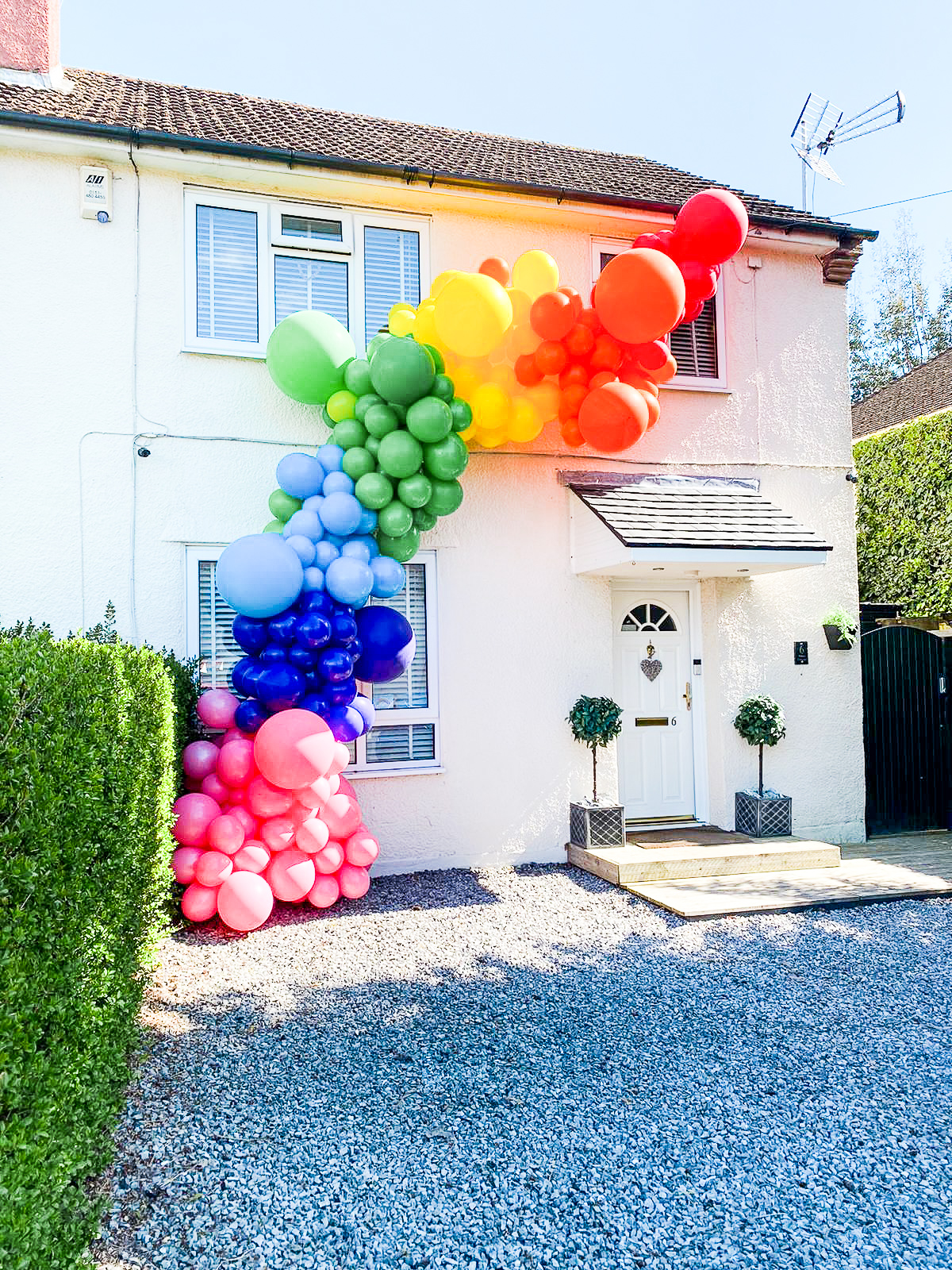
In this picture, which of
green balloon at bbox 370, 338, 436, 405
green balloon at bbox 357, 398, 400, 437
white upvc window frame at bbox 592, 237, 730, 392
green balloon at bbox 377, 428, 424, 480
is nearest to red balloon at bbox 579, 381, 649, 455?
green balloon at bbox 370, 338, 436, 405

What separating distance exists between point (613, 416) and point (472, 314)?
1448mm

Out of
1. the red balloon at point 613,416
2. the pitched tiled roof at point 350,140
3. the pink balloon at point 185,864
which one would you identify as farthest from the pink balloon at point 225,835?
the pitched tiled roof at point 350,140

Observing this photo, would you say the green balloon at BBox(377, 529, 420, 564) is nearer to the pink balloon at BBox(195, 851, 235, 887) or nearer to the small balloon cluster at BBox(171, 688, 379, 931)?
the small balloon cluster at BBox(171, 688, 379, 931)

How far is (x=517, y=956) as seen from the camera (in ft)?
18.3

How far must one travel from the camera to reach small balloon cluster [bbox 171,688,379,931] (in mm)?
5738

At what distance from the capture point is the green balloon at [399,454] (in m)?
6.25

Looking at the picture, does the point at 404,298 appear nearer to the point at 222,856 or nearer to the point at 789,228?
the point at 789,228

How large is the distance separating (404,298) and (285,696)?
424 centimetres

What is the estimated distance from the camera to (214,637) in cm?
716

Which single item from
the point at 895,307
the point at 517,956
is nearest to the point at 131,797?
the point at 517,956

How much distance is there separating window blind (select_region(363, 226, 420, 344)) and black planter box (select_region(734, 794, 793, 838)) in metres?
5.93

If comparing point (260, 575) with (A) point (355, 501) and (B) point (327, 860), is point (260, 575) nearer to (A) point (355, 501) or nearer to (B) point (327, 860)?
(A) point (355, 501)

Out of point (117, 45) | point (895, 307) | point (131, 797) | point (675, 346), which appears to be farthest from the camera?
point (895, 307)

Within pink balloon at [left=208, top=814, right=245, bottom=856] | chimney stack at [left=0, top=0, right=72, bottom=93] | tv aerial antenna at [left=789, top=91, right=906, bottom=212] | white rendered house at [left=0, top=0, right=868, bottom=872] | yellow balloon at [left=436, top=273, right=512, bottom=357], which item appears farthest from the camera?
tv aerial antenna at [left=789, top=91, right=906, bottom=212]
